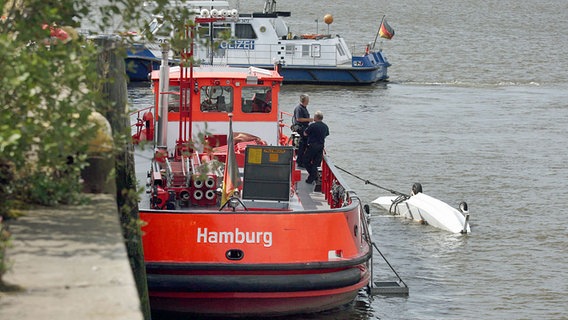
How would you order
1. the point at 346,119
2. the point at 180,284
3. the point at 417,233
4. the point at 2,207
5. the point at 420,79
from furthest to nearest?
the point at 420,79 < the point at 346,119 < the point at 417,233 < the point at 180,284 < the point at 2,207

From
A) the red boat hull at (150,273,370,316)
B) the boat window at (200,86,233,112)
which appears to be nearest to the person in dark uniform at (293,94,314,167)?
the boat window at (200,86,233,112)

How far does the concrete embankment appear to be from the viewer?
6.24 metres

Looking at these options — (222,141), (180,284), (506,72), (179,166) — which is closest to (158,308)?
(180,284)

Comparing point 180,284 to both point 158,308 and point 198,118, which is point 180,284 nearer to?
point 158,308

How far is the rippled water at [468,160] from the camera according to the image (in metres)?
16.3

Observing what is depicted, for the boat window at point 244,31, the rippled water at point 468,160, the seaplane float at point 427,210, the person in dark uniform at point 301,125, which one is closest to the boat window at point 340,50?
the rippled water at point 468,160

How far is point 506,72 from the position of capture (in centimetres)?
4659

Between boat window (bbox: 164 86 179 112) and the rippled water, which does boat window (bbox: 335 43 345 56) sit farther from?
boat window (bbox: 164 86 179 112)

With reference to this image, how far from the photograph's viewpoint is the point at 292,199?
15664 millimetres

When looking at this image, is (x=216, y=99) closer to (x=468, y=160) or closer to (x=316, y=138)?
(x=316, y=138)

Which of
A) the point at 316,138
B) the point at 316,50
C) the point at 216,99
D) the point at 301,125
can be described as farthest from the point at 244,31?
the point at 316,138

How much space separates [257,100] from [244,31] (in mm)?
23030

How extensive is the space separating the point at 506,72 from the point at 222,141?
30.8 m

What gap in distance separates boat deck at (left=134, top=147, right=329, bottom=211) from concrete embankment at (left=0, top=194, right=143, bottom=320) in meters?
6.47
